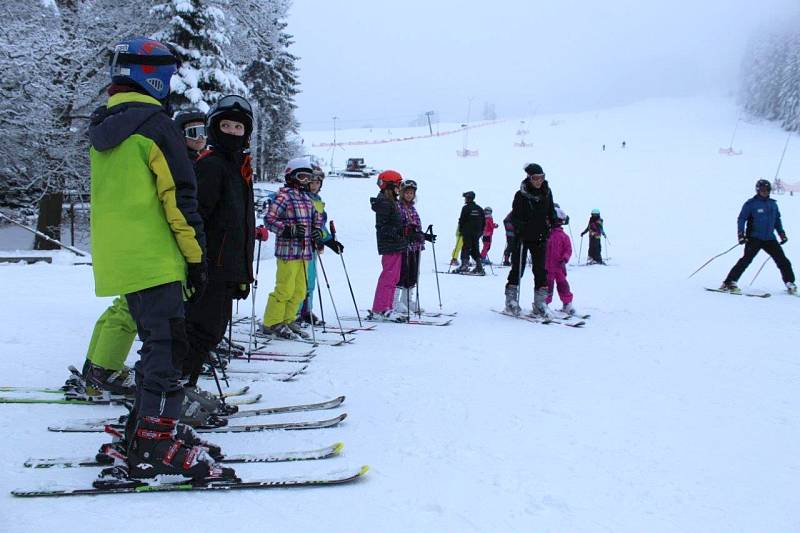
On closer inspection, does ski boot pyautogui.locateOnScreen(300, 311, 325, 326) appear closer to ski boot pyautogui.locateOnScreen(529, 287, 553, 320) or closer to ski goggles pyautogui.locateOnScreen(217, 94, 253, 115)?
ski boot pyautogui.locateOnScreen(529, 287, 553, 320)

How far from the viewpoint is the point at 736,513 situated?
2.87m

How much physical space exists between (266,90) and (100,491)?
130 ft

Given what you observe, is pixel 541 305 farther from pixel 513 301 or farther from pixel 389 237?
pixel 389 237

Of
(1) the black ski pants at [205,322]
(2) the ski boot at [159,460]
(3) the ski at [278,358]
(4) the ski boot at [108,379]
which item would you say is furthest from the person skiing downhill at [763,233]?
(2) the ski boot at [159,460]

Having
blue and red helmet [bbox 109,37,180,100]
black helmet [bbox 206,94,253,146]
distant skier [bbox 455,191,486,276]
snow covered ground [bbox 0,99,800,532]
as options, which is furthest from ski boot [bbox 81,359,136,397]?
distant skier [bbox 455,191,486,276]

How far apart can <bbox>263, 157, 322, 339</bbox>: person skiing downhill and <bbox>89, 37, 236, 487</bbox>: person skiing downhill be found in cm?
346

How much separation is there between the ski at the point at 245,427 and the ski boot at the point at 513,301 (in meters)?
5.21

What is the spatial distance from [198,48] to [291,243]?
13558mm

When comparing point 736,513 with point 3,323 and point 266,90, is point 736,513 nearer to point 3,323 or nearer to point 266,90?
point 3,323

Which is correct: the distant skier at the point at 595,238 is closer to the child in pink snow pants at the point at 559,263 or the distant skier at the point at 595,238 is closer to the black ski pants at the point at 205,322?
the child in pink snow pants at the point at 559,263

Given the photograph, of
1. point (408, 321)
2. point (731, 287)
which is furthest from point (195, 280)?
point (731, 287)

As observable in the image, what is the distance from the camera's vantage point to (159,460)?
289cm

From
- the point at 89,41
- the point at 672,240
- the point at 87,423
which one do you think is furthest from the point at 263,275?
the point at 672,240

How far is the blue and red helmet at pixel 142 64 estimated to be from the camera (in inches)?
113
